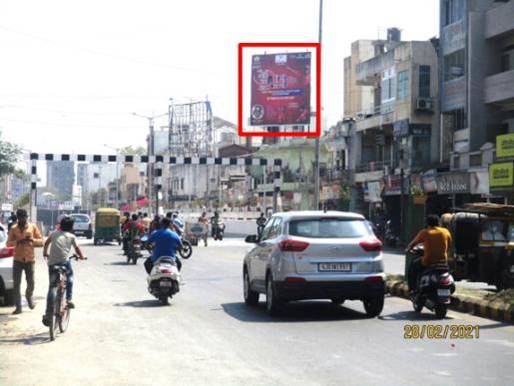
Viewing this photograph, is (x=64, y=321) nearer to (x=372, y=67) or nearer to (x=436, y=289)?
(x=436, y=289)

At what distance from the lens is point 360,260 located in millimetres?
14102

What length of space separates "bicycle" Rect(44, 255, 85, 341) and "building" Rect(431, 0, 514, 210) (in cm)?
3026

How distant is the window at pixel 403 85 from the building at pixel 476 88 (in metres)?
4.18

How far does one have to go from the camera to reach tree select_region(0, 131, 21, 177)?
60.4 m

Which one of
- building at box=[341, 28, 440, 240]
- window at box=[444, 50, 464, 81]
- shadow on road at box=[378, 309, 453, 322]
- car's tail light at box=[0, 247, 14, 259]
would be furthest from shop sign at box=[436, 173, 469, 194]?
car's tail light at box=[0, 247, 14, 259]

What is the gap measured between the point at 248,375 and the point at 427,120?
41.9 meters

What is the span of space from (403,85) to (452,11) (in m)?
6.01

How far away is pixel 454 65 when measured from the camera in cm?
4553

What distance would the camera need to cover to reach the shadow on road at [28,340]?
11561 millimetres

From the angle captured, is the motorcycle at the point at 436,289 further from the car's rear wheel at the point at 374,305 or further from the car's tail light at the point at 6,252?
the car's tail light at the point at 6,252

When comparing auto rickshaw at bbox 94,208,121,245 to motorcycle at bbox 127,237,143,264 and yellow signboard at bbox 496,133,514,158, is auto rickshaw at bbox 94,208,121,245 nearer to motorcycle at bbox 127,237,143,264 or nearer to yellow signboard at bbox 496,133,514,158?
motorcycle at bbox 127,237,143,264

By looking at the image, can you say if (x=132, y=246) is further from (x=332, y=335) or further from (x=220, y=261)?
(x=332, y=335)

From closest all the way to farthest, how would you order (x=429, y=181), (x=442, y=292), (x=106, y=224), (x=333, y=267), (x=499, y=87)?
(x=442, y=292), (x=333, y=267), (x=499, y=87), (x=429, y=181), (x=106, y=224)

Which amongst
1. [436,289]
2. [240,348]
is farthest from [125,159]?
[240,348]
